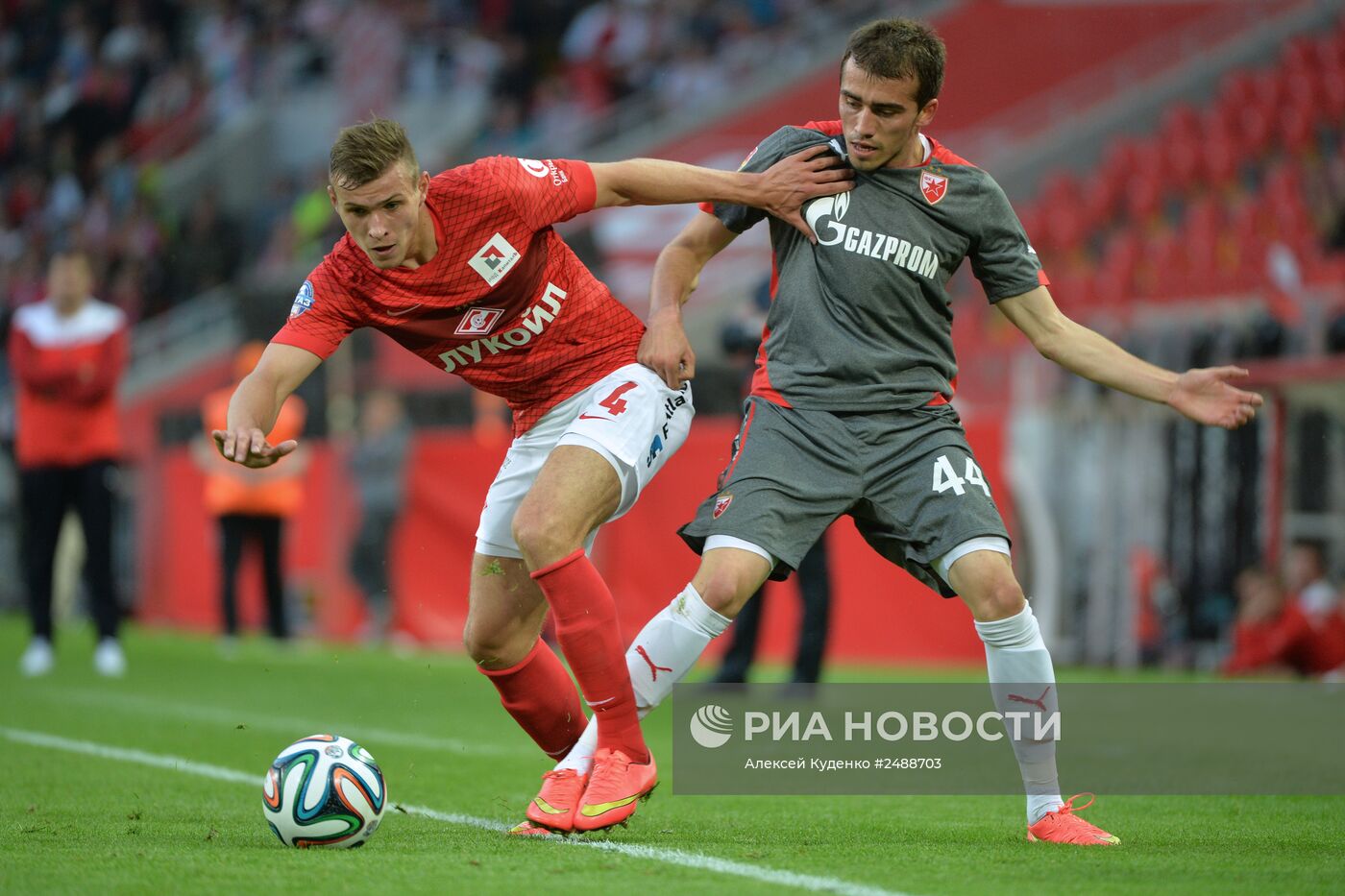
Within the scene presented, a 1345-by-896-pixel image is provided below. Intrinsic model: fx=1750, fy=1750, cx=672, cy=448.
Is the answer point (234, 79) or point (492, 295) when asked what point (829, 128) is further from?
point (234, 79)

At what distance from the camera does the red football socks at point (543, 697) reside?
17.0ft

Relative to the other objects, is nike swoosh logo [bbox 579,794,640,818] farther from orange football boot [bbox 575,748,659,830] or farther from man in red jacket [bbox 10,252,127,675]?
man in red jacket [bbox 10,252,127,675]

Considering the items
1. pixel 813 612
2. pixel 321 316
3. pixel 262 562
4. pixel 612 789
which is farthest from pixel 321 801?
pixel 262 562

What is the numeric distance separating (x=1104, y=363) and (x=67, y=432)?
24.1 feet

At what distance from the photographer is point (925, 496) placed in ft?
15.4

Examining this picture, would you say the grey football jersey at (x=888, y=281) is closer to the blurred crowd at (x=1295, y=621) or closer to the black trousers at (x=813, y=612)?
the black trousers at (x=813, y=612)

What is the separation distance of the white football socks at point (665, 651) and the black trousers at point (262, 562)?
7.81 m

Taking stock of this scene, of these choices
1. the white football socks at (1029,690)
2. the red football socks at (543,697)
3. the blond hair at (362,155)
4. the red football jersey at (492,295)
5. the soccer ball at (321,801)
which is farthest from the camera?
the red football socks at (543,697)

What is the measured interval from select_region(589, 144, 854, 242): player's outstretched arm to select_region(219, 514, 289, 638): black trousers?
313 inches

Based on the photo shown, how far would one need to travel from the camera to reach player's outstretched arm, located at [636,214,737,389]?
506 centimetres

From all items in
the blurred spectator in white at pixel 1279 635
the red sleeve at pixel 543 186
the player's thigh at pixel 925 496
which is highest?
the red sleeve at pixel 543 186

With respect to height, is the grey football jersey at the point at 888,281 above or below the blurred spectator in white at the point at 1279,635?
above

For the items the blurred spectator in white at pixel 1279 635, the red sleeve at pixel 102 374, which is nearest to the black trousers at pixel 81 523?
the red sleeve at pixel 102 374

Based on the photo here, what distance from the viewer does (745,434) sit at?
4906 mm
